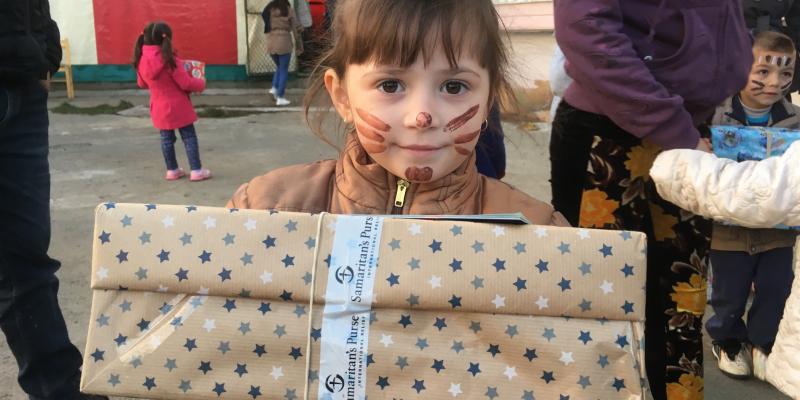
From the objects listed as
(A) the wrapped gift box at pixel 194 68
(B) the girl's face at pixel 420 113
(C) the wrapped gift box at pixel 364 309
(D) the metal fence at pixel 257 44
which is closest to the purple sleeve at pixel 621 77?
(B) the girl's face at pixel 420 113

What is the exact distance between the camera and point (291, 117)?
8711 millimetres

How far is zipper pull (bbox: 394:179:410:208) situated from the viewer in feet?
5.03

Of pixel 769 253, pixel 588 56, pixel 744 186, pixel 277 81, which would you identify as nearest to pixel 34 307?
pixel 588 56

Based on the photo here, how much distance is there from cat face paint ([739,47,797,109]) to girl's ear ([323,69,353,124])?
2195mm

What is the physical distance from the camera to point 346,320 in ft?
3.54

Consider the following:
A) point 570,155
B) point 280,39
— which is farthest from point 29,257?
point 280,39

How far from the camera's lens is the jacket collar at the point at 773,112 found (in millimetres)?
3113

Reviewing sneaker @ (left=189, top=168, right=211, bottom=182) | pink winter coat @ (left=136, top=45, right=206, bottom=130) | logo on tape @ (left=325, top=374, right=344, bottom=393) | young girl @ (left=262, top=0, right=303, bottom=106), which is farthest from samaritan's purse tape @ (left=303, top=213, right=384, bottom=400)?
young girl @ (left=262, top=0, right=303, bottom=106)

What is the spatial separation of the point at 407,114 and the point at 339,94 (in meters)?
0.25

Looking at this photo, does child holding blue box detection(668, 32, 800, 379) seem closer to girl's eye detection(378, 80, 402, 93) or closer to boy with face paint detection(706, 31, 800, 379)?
boy with face paint detection(706, 31, 800, 379)

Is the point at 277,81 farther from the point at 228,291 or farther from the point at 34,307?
the point at 228,291

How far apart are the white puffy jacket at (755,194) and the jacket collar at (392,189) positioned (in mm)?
643

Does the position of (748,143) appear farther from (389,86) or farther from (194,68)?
(194,68)

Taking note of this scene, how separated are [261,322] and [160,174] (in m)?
5.12
